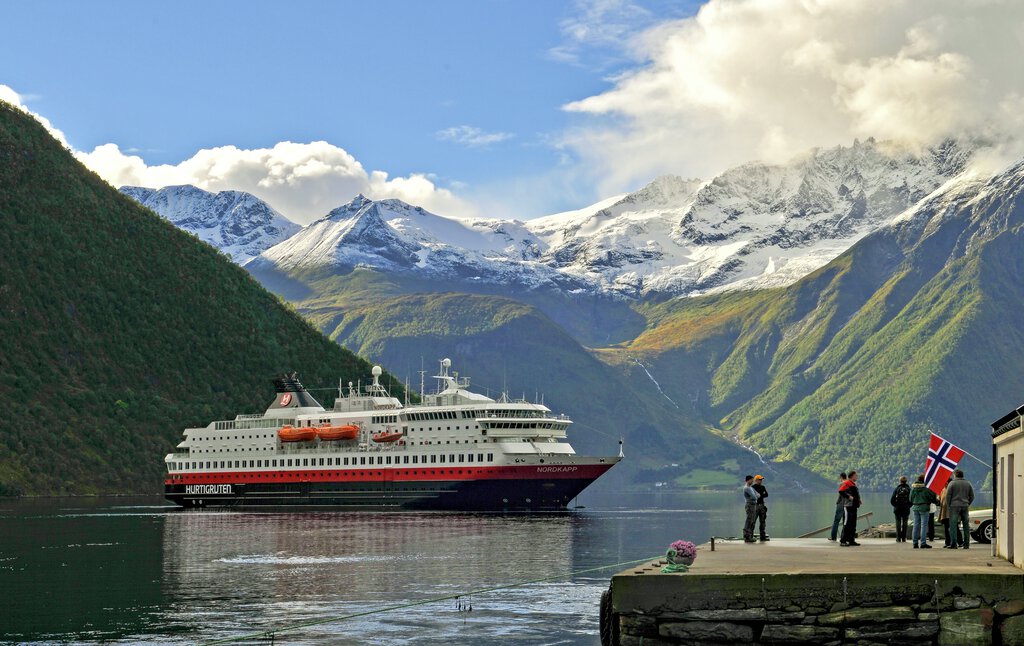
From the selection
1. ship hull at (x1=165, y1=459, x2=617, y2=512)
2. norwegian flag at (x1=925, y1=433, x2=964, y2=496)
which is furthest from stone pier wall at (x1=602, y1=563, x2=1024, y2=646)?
ship hull at (x1=165, y1=459, x2=617, y2=512)

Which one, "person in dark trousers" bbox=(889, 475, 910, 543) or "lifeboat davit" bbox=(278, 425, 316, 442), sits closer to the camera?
"person in dark trousers" bbox=(889, 475, 910, 543)

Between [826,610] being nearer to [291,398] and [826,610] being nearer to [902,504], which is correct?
[902,504]

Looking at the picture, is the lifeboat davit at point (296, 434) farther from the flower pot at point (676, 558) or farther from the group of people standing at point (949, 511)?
the flower pot at point (676, 558)

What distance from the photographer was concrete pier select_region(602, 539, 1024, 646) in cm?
3309

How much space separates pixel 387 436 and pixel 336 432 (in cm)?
706

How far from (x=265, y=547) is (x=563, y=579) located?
28.2 metres

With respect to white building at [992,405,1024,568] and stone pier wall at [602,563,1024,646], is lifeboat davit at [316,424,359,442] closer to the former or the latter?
white building at [992,405,1024,568]

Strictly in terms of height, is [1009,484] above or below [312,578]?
above

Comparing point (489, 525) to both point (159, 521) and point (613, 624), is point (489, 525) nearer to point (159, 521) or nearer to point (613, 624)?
point (159, 521)

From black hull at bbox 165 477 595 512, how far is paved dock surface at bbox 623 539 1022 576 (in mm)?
93573

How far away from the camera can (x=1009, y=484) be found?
38.4 meters

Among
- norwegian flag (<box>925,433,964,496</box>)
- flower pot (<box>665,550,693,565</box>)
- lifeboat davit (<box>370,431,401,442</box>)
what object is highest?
lifeboat davit (<box>370,431,401,442</box>)

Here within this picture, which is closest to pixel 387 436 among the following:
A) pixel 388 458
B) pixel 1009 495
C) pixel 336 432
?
pixel 388 458

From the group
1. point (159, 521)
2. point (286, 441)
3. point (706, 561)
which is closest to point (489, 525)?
point (159, 521)
